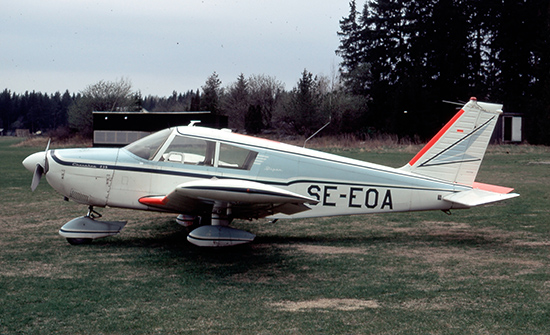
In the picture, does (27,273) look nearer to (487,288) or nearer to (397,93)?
(487,288)

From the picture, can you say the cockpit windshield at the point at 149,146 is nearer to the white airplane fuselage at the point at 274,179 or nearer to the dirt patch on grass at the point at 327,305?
the white airplane fuselage at the point at 274,179

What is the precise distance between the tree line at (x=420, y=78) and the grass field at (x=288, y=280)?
121 feet

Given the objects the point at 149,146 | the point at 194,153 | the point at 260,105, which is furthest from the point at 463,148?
the point at 260,105

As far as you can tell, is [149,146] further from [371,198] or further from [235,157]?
[371,198]

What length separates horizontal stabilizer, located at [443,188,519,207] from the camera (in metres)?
7.71

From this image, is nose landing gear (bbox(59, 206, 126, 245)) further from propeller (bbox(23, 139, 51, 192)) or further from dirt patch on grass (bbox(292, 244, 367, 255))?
dirt patch on grass (bbox(292, 244, 367, 255))

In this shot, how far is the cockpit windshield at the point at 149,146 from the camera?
7604mm

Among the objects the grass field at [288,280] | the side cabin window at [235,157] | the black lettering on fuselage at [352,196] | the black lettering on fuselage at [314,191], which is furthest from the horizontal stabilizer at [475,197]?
the side cabin window at [235,157]

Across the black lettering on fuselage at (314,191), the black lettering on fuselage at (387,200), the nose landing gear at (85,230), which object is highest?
the black lettering on fuselage at (314,191)

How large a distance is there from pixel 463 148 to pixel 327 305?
14.8 feet

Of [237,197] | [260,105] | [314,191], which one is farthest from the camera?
[260,105]

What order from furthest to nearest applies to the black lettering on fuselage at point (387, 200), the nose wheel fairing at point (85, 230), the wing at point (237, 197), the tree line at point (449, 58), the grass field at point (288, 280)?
the tree line at point (449, 58), the black lettering on fuselage at point (387, 200), the nose wheel fairing at point (85, 230), the wing at point (237, 197), the grass field at point (288, 280)

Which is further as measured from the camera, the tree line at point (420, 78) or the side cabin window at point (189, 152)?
the tree line at point (420, 78)

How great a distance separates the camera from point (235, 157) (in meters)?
7.72
